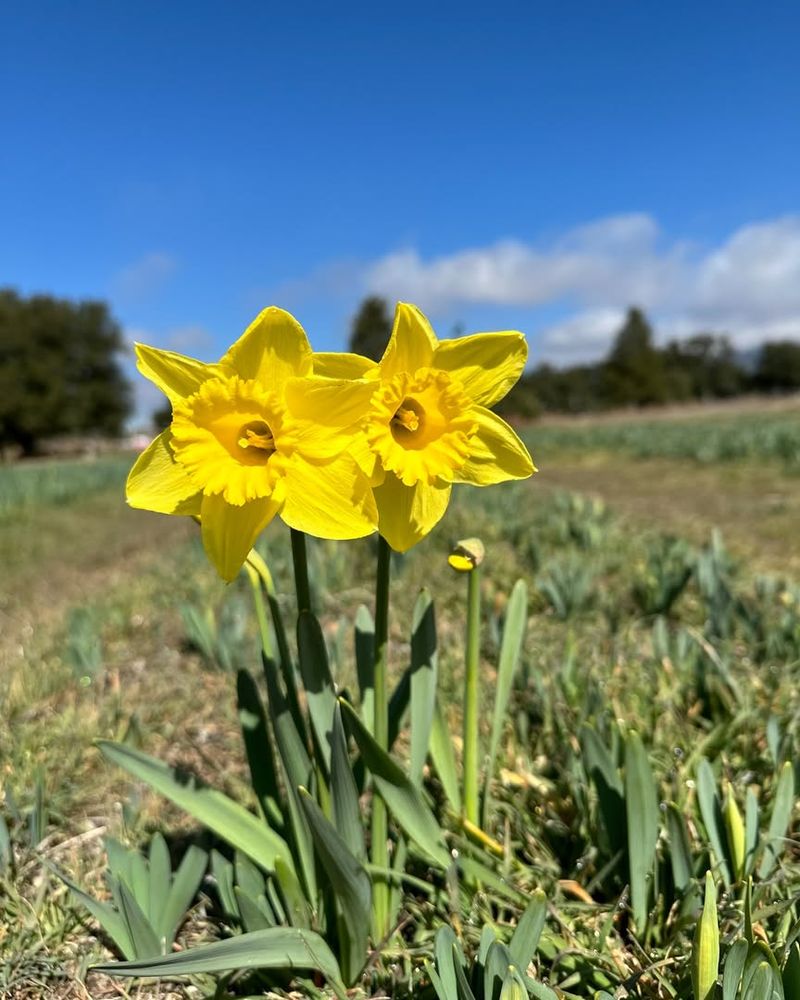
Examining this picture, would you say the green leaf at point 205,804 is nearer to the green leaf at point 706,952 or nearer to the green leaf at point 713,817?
the green leaf at point 706,952

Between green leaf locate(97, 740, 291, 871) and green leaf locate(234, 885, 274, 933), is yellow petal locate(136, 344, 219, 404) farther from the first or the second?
green leaf locate(234, 885, 274, 933)

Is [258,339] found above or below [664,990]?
above

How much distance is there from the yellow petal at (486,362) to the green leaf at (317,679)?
0.44m

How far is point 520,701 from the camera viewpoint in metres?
2.15

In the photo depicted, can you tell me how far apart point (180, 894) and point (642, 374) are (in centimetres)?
5429

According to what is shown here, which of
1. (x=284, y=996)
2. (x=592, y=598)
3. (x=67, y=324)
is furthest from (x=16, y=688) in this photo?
(x=67, y=324)

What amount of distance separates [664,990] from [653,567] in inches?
83.1

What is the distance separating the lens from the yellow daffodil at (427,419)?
102 cm

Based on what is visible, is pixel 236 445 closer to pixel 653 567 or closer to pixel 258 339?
pixel 258 339

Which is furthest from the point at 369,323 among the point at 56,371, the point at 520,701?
the point at 520,701

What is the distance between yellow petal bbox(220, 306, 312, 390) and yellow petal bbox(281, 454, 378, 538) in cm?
13

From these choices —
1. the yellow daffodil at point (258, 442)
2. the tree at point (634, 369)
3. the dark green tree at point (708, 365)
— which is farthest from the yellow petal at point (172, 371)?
the dark green tree at point (708, 365)

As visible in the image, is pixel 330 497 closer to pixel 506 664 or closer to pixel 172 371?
pixel 172 371

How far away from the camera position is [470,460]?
1.12 meters
